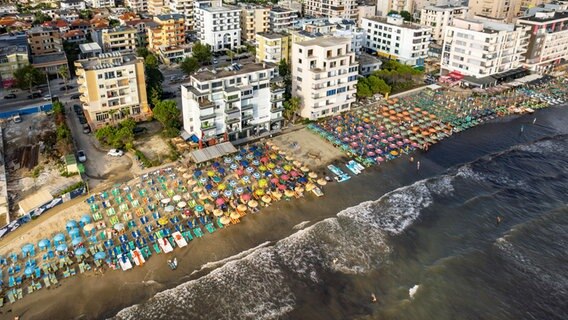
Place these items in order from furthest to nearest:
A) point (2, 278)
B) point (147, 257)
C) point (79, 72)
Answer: point (79, 72)
point (147, 257)
point (2, 278)

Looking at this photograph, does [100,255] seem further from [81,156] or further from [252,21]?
[252,21]

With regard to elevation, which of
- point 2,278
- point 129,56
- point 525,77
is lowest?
point 2,278

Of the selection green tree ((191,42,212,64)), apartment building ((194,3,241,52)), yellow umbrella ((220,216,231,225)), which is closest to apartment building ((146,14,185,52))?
apartment building ((194,3,241,52))

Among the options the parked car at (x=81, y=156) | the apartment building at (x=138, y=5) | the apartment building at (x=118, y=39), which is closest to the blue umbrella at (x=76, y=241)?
the parked car at (x=81, y=156)

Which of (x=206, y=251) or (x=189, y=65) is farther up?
(x=189, y=65)

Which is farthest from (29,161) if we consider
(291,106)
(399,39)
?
(399,39)

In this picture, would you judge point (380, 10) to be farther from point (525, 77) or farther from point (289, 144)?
point (289, 144)

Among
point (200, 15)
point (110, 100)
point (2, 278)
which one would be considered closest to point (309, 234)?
point (2, 278)

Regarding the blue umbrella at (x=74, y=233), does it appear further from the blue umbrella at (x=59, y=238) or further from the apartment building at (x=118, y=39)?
the apartment building at (x=118, y=39)
